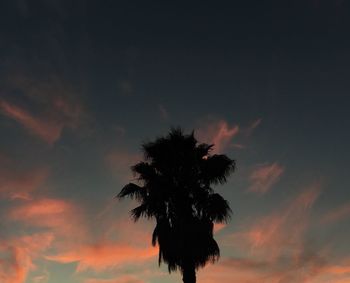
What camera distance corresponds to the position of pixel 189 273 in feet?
86.2

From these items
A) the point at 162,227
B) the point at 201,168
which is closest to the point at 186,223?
the point at 162,227

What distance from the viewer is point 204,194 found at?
29031 millimetres

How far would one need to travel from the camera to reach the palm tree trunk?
26.1 m

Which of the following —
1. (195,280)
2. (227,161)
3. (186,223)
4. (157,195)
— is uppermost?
(227,161)

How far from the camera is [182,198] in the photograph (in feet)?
94.0

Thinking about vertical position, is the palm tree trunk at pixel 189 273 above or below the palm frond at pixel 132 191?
below

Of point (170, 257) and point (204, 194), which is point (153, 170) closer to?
point (204, 194)

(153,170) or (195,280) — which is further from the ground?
(153,170)

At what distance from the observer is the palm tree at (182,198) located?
88.0 feet

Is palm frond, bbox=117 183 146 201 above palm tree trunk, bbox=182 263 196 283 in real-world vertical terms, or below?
above

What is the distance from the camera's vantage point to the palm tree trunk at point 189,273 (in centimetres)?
2614

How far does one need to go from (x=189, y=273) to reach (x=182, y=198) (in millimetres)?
4022

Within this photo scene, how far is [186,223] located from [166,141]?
489cm

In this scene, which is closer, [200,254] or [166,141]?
[200,254]
